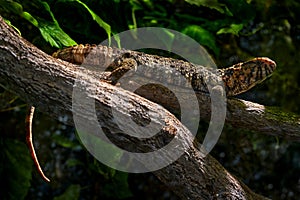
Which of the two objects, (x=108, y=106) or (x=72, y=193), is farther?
(x=72, y=193)

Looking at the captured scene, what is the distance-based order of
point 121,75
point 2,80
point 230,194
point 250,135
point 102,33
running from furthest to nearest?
point 250,135
point 102,33
point 121,75
point 230,194
point 2,80

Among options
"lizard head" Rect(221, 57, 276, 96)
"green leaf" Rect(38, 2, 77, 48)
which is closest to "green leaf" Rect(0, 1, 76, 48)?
"green leaf" Rect(38, 2, 77, 48)

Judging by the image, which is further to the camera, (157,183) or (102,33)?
(157,183)

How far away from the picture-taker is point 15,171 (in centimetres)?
379

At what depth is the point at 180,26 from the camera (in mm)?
3580

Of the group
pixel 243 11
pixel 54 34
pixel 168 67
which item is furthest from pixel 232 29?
pixel 54 34

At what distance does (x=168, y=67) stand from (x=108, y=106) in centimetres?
81

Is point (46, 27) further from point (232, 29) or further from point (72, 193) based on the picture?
point (72, 193)

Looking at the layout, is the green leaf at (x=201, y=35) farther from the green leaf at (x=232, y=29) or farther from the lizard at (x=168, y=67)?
the lizard at (x=168, y=67)

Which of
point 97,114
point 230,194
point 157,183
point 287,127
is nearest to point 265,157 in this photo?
point 157,183

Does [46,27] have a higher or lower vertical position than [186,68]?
higher

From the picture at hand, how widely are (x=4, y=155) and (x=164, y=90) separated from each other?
170cm

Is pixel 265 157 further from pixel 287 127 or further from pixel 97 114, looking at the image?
pixel 97 114

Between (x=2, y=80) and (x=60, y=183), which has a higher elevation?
(x=2, y=80)
